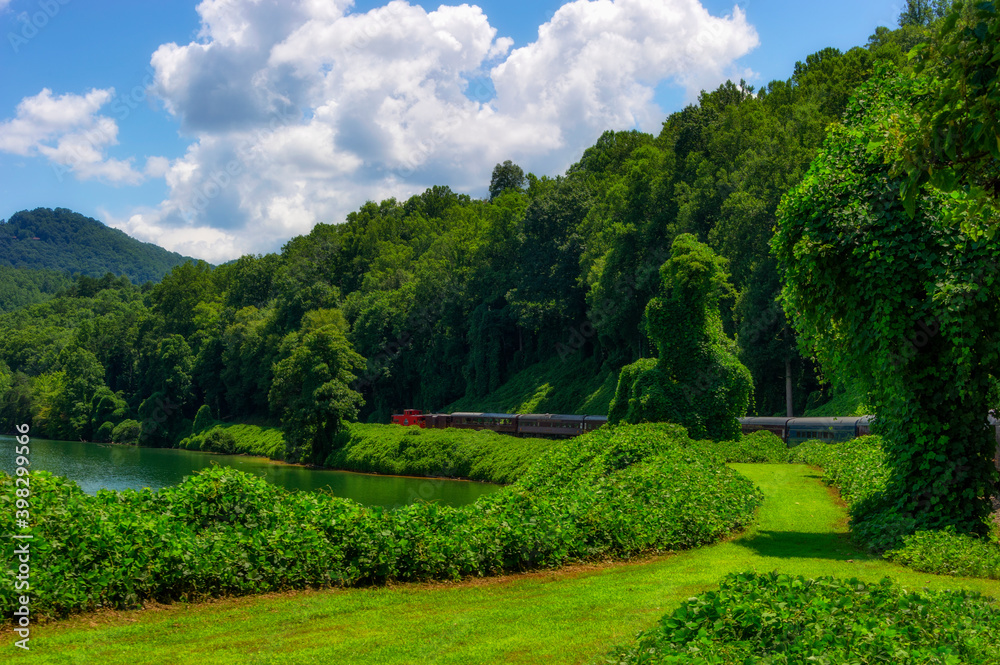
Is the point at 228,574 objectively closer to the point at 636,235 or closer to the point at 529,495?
the point at 529,495

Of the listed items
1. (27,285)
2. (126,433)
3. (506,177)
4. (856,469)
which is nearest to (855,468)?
(856,469)

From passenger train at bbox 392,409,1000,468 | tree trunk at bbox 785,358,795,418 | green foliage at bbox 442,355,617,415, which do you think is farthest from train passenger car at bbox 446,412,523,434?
tree trunk at bbox 785,358,795,418

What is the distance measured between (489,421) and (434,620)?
44.4m

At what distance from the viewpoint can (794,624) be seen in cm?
560

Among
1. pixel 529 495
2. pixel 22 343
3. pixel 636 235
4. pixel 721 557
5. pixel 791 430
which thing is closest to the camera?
pixel 721 557

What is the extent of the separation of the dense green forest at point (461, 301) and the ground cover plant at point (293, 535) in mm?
20622

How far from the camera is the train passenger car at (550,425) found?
44.9 meters

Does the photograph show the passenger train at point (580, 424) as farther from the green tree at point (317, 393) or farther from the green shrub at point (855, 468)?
the green tree at point (317, 393)

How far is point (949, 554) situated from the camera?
9430mm

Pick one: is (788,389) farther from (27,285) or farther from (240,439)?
(27,285)

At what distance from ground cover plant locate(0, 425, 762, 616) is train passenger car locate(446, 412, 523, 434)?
3755 centimetres

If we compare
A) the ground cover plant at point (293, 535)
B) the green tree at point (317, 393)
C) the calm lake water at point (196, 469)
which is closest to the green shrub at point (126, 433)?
the calm lake water at point (196, 469)

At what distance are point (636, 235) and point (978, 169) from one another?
46.4m

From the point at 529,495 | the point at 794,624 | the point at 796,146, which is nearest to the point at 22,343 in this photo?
the point at 796,146
